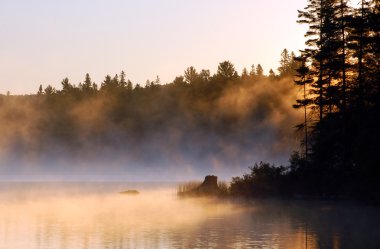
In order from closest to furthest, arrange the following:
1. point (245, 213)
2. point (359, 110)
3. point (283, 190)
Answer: point (245, 213) → point (359, 110) → point (283, 190)

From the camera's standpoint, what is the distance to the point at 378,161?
5522 centimetres


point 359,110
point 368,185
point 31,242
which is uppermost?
point 359,110

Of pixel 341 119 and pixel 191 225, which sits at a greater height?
pixel 341 119

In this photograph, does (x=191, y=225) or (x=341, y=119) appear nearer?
(x=191, y=225)

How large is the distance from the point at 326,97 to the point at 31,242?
1579 inches

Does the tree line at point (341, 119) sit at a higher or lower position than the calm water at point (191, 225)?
higher

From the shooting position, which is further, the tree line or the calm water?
the tree line

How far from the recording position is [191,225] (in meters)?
45.1

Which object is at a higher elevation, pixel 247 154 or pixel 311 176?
pixel 247 154

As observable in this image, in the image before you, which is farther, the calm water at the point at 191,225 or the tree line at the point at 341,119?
the tree line at the point at 341,119

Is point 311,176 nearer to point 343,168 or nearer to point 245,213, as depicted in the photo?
point 343,168

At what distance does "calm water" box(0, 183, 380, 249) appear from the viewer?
120ft

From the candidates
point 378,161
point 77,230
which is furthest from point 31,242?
point 378,161

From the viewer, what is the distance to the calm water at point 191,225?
120 feet
